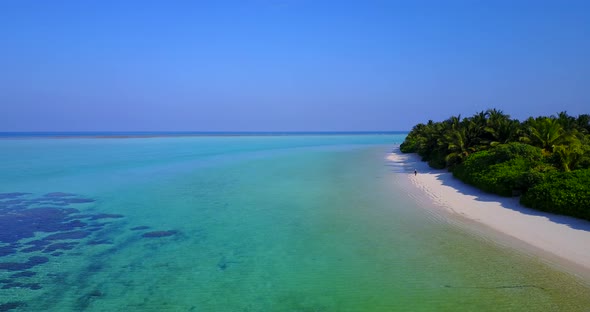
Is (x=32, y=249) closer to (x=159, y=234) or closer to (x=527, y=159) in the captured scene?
(x=159, y=234)

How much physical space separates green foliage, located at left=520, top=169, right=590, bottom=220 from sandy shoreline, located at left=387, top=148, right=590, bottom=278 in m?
0.35

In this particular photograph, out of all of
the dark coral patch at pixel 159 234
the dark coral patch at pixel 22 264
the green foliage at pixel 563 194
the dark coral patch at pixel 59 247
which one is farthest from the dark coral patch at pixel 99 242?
the green foliage at pixel 563 194

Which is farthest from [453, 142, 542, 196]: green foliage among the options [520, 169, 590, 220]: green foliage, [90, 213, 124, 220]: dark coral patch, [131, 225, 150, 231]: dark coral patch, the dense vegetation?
[90, 213, 124, 220]: dark coral patch

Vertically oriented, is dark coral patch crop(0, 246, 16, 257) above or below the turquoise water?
below

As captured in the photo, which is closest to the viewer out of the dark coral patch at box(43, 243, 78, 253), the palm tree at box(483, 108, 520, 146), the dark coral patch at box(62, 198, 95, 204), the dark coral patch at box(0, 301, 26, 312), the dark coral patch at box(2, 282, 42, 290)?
the dark coral patch at box(0, 301, 26, 312)

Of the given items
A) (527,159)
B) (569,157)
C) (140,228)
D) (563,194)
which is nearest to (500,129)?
(527,159)

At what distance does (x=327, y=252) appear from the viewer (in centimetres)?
1216

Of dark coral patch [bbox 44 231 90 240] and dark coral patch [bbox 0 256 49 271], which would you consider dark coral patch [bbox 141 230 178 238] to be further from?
dark coral patch [bbox 0 256 49 271]

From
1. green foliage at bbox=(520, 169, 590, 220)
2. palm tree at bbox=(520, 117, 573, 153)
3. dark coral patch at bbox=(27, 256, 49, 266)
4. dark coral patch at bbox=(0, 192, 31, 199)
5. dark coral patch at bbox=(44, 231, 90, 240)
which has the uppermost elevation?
palm tree at bbox=(520, 117, 573, 153)

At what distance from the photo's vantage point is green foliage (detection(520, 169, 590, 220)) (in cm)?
1420

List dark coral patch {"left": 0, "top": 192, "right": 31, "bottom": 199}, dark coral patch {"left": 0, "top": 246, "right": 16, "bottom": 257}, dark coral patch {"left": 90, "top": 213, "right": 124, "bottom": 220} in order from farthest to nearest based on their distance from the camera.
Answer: dark coral patch {"left": 0, "top": 192, "right": 31, "bottom": 199}
dark coral patch {"left": 90, "top": 213, "right": 124, "bottom": 220}
dark coral patch {"left": 0, "top": 246, "right": 16, "bottom": 257}

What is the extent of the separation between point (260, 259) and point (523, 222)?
11250 mm

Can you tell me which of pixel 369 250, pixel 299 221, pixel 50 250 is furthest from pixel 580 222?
pixel 50 250

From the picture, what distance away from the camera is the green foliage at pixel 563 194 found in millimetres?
14203
